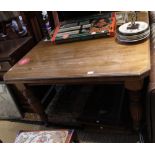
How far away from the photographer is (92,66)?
1.10m

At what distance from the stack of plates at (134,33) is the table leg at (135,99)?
0.31 meters

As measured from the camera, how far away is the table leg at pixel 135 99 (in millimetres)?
1002

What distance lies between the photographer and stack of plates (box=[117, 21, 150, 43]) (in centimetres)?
117

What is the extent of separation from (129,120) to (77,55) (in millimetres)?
528

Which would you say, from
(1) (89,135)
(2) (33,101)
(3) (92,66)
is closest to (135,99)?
(3) (92,66)

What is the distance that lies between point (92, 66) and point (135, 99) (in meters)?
0.29

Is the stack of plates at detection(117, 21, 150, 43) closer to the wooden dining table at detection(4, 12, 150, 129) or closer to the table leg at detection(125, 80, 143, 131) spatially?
the wooden dining table at detection(4, 12, 150, 129)

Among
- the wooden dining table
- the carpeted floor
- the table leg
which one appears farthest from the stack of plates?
the carpeted floor

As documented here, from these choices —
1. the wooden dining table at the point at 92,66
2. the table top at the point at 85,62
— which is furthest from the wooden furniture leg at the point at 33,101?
the table top at the point at 85,62

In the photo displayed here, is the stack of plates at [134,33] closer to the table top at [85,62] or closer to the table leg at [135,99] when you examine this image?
the table top at [85,62]

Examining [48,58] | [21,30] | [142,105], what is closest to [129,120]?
[142,105]
